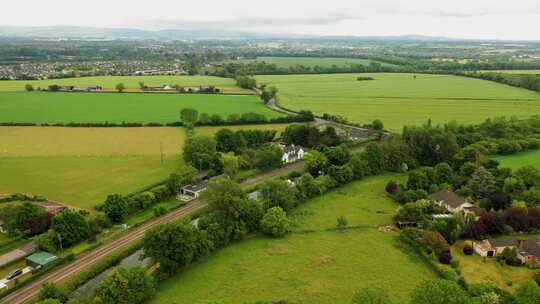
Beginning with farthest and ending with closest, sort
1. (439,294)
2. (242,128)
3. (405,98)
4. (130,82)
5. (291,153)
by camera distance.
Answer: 1. (130,82)
2. (405,98)
3. (242,128)
4. (291,153)
5. (439,294)

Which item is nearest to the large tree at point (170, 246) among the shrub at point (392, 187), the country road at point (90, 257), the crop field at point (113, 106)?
the country road at point (90, 257)

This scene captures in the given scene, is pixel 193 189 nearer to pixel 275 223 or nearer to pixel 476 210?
pixel 275 223

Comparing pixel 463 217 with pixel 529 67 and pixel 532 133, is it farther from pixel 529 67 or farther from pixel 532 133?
pixel 529 67

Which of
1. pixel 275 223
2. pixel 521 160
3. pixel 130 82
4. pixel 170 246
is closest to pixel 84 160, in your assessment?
pixel 170 246

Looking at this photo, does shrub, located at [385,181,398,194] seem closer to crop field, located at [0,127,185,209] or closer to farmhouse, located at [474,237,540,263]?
farmhouse, located at [474,237,540,263]

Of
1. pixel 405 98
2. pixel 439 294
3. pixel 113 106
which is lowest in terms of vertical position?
pixel 439 294

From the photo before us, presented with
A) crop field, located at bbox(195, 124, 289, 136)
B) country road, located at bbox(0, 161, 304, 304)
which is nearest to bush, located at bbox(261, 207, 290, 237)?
country road, located at bbox(0, 161, 304, 304)

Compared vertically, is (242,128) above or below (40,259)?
above

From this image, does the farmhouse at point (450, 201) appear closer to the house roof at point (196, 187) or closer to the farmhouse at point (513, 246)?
the farmhouse at point (513, 246)
